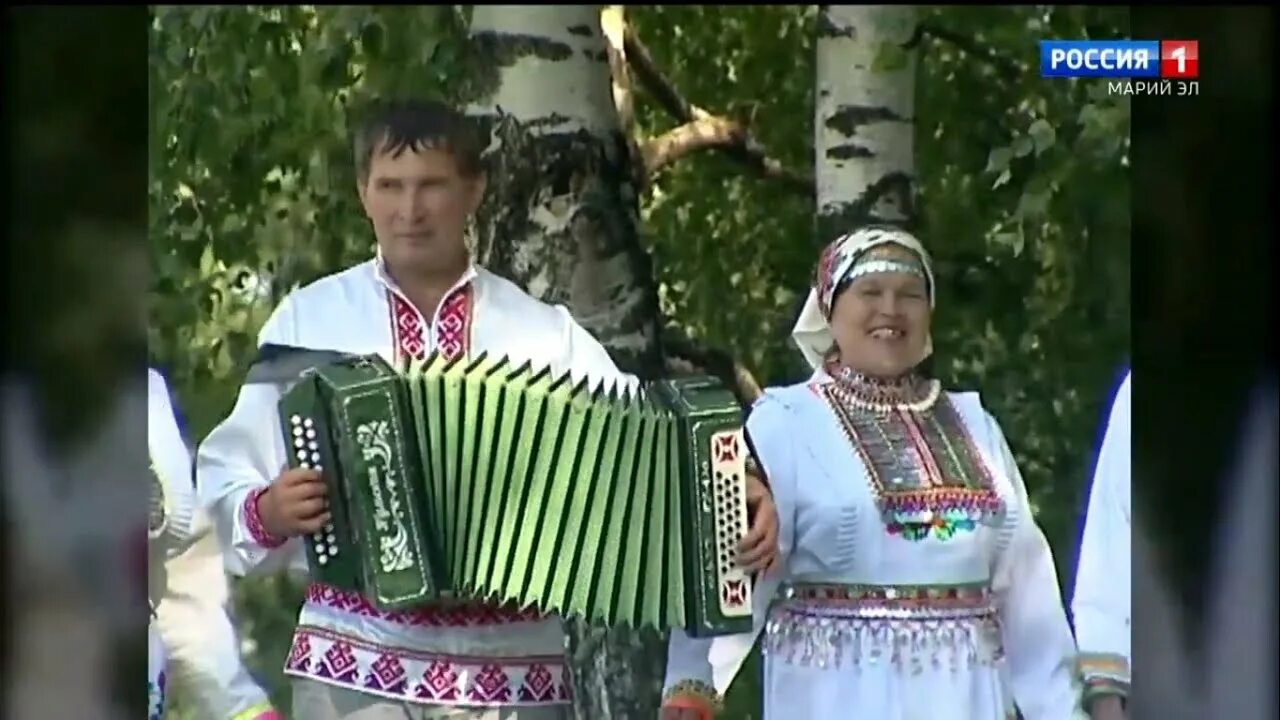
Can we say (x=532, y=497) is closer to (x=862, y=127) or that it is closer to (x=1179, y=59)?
(x=862, y=127)

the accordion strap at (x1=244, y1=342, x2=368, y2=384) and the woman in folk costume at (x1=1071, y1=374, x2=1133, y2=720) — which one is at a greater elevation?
the accordion strap at (x1=244, y1=342, x2=368, y2=384)

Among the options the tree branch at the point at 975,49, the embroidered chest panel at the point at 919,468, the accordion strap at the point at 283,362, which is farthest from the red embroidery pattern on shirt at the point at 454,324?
the tree branch at the point at 975,49

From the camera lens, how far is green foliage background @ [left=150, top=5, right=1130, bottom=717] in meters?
2.97

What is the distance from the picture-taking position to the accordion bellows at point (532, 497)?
2.69 m

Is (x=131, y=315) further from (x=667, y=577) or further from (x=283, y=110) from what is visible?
(x=667, y=577)

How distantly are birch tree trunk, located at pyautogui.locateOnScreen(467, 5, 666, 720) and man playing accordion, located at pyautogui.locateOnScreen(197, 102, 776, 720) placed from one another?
48mm

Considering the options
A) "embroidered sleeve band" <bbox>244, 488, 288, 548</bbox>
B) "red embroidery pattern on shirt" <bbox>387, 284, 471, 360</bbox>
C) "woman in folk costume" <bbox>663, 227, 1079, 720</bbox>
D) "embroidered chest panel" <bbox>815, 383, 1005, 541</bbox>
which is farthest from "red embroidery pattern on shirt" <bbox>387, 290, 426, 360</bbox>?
"embroidered chest panel" <bbox>815, 383, 1005, 541</bbox>

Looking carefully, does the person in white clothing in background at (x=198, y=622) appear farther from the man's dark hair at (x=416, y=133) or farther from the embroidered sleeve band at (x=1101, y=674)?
the embroidered sleeve band at (x=1101, y=674)

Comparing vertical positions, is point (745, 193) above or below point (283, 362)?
above

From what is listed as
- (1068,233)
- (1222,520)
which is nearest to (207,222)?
(1068,233)

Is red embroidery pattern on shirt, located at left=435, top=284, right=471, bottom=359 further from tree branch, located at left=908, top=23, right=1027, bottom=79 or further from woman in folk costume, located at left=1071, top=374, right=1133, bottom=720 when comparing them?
woman in folk costume, located at left=1071, top=374, right=1133, bottom=720

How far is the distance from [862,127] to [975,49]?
10.9 inches

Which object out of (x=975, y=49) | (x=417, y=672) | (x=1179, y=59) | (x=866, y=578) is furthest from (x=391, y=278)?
(x=1179, y=59)

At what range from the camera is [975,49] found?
302 cm
